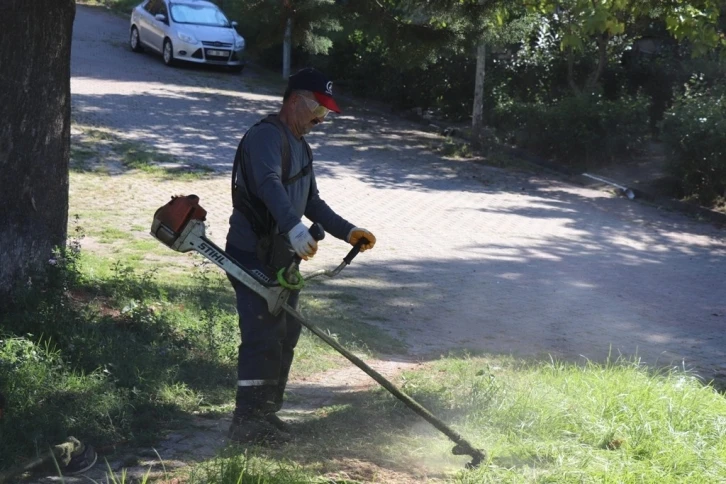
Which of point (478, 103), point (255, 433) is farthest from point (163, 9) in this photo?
point (255, 433)

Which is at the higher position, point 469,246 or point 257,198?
point 257,198

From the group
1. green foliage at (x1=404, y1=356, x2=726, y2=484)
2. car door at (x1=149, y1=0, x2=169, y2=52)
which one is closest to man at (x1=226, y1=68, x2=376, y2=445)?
green foliage at (x1=404, y1=356, x2=726, y2=484)

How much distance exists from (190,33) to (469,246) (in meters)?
14.5

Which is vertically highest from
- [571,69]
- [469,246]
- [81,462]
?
[571,69]

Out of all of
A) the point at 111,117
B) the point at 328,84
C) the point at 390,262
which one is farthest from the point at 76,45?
the point at 328,84

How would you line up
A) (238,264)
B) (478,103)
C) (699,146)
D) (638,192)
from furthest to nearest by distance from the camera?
(478,103), (638,192), (699,146), (238,264)

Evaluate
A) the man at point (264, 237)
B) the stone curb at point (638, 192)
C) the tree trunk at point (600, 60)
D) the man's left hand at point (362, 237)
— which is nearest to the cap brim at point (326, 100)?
the man at point (264, 237)

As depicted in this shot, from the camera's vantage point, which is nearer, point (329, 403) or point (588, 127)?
point (329, 403)

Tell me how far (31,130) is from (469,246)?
6236mm

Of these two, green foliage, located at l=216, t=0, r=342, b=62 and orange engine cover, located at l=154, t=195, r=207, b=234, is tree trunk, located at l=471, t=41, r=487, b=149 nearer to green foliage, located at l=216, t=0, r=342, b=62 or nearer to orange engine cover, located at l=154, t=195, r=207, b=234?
green foliage, located at l=216, t=0, r=342, b=62

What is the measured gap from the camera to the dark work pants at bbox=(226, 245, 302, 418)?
15.5ft

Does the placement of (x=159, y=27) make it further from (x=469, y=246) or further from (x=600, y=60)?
(x=469, y=246)

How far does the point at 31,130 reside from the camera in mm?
6207

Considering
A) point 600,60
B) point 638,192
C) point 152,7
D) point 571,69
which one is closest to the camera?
point 638,192
